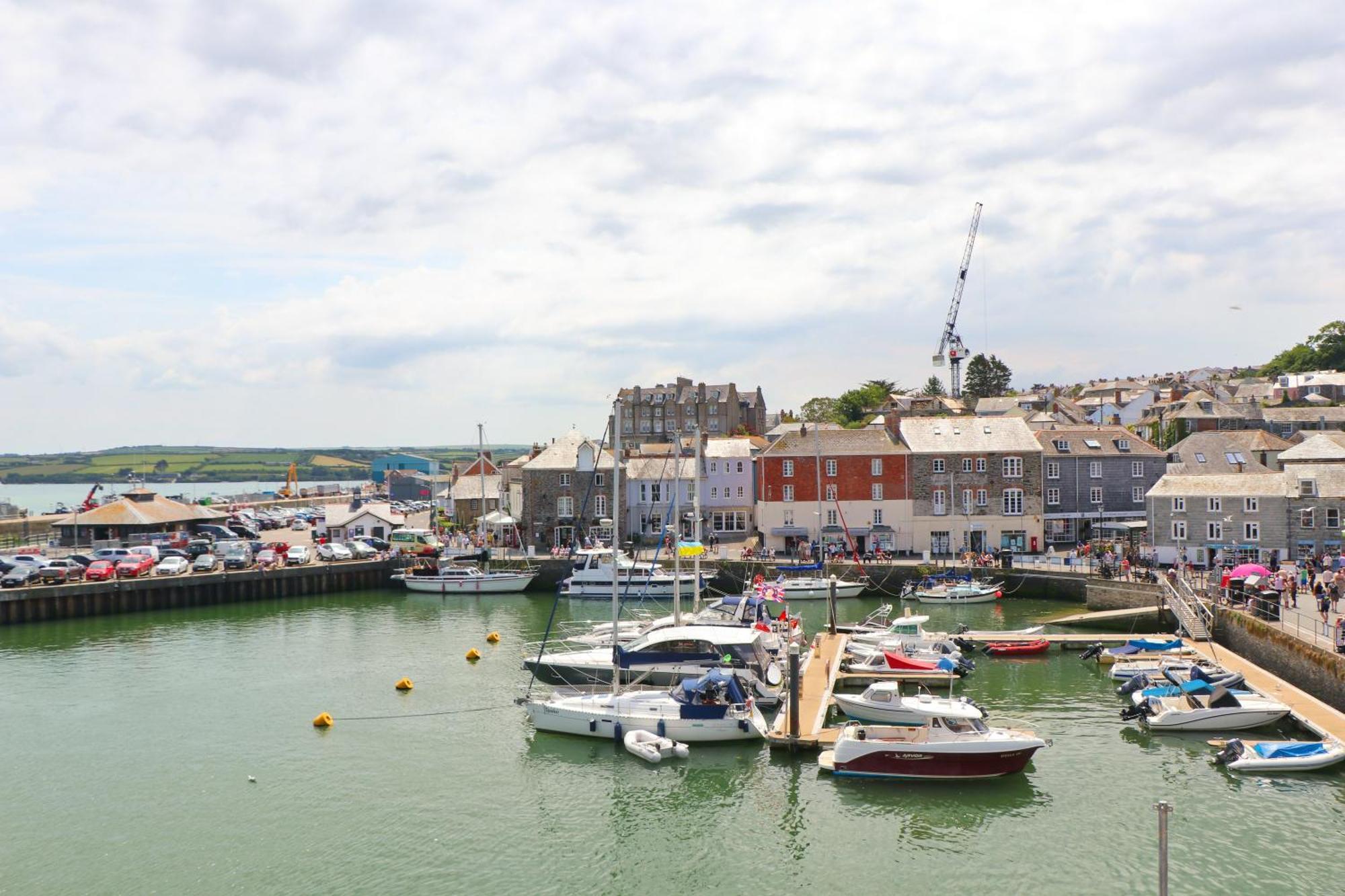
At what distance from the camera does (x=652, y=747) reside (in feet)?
96.1

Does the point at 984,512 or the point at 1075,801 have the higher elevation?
the point at 984,512

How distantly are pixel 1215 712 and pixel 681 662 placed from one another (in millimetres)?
16500

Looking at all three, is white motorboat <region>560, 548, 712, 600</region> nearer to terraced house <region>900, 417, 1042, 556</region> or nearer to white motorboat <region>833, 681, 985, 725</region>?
terraced house <region>900, 417, 1042, 556</region>

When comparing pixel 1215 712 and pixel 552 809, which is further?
pixel 1215 712

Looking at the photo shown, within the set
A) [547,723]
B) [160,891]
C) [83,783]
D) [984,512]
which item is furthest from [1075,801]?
[984,512]

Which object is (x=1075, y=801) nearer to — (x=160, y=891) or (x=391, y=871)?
(x=391, y=871)

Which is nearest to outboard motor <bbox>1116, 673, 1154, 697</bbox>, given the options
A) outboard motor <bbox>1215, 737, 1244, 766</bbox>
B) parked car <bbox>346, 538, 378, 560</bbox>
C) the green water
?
the green water

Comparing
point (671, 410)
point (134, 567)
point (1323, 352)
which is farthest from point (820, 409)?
point (134, 567)

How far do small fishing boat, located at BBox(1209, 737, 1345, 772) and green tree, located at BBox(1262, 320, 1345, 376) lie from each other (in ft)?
419

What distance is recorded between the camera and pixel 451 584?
210 ft

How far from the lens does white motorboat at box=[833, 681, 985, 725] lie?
29250 mm

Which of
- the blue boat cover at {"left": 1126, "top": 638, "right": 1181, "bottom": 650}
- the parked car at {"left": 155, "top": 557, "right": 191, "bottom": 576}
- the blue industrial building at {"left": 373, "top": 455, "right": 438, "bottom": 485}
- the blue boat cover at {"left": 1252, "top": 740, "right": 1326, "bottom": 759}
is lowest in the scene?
the blue boat cover at {"left": 1252, "top": 740, "right": 1326, "bottom": 759}

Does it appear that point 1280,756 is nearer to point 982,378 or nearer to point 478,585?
point 478,585

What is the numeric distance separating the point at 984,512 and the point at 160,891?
2232 inches
